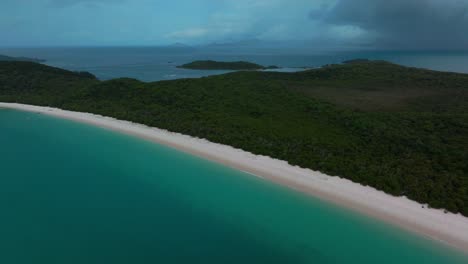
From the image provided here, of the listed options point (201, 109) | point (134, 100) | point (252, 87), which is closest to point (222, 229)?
point (201, 109)

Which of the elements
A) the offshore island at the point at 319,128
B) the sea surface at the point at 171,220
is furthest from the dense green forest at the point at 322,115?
the sea surface at the point at 171,220

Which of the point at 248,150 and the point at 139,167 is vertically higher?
the point at 248,150

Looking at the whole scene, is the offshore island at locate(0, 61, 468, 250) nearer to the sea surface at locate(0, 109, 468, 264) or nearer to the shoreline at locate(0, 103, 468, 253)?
the shoreline at locate(0, 103, 468, 253)

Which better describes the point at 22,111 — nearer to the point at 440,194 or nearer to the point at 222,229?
the point at 222,229

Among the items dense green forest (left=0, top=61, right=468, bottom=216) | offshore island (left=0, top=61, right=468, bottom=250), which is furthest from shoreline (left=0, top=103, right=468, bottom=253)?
dense green forest (left=0, top=61, right=468, bottom=216)

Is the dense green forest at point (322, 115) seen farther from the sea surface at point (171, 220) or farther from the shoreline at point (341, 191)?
the sea surface at point (171, 220)

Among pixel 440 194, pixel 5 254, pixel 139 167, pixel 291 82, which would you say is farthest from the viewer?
pixel 291 82
